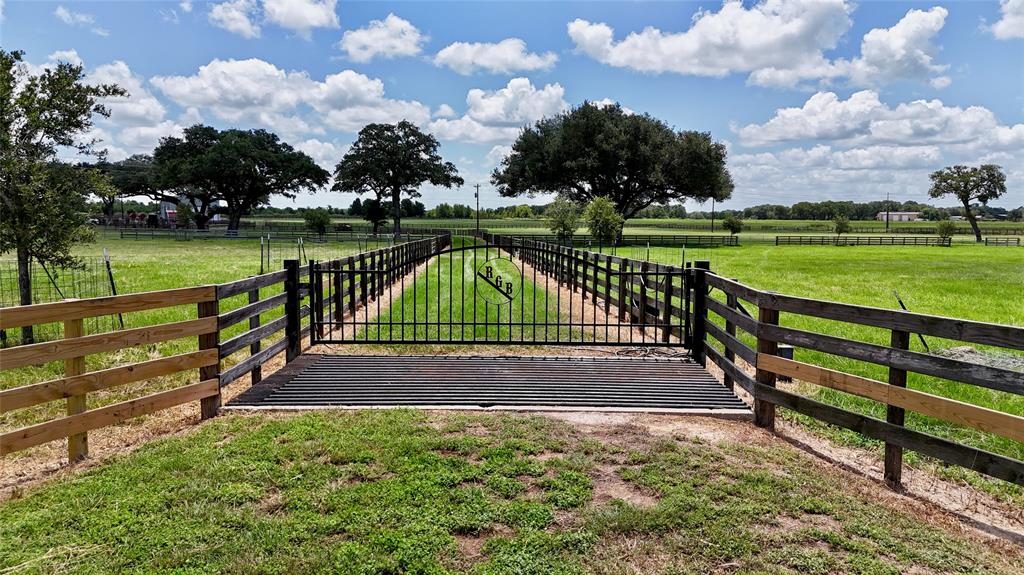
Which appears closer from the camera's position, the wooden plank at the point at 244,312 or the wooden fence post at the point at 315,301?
the wooden plank at the point at 244,312

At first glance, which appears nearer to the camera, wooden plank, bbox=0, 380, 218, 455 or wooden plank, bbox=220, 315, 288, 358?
wooden plank, bbox=0, 380, 218, 455

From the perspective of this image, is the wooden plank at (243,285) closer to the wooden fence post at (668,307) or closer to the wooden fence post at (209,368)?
the wooden fence post at (209,368)

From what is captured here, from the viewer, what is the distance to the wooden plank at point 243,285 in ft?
18.3

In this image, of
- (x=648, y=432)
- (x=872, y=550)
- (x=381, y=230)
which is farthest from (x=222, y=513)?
(x=381, y=230)

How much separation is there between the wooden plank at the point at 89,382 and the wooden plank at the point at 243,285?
2.08ft

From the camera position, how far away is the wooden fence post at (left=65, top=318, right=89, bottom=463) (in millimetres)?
4246

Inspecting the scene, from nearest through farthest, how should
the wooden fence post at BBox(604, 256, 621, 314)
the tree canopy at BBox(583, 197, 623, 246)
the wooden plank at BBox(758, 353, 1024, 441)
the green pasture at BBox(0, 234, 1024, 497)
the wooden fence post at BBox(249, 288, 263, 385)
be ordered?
the wooden plank at BBox(758, 353, 1024, 441), the green pasture at BBox(0, 234, 1024, 497), the wooden fence post at BBox(249, 288, 263, 385), the wooden fence post at BBox(604, 256, 621, 314), the tree canopy at BBox(583, 197, 623, 246)

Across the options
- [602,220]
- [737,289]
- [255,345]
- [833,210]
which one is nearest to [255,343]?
[255,345]

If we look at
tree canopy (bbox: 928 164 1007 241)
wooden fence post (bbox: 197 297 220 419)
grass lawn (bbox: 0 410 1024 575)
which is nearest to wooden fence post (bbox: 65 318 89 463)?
grass lawn (bbox: 0 410 1024 575)

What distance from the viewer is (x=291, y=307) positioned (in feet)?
24.7

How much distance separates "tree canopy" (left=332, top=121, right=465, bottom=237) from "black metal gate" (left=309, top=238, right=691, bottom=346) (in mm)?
51008

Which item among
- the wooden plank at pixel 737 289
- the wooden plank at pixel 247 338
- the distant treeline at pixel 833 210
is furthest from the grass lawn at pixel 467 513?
the distant treeline at pixel 833 210

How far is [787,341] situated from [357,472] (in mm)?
3529

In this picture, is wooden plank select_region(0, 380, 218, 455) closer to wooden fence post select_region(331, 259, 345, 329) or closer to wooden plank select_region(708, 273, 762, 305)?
wooden fence post select_region(331, 259, 345, 329)
